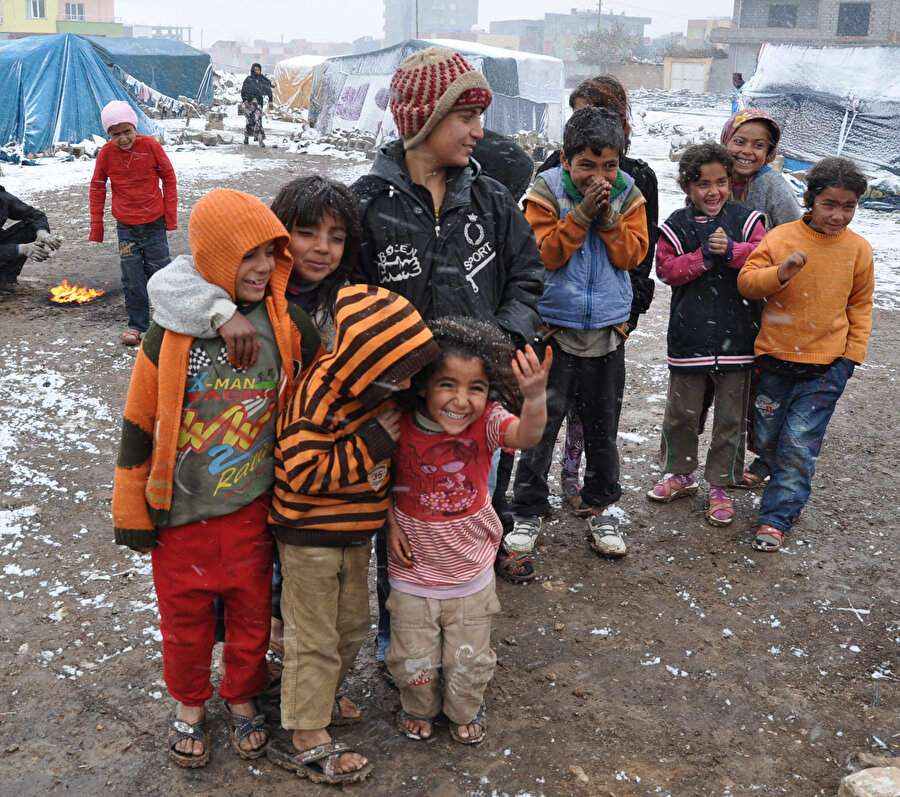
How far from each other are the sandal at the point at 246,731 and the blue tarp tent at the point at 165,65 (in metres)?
29.1

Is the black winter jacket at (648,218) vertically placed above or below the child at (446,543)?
above

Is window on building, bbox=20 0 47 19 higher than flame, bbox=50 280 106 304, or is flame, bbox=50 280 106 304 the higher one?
window on building, bbox=20 0 47 19

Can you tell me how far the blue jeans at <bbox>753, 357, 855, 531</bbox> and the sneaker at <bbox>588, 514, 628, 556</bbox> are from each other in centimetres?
78

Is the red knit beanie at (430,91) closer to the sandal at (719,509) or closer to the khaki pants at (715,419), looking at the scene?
the khaki pants at (715,419)

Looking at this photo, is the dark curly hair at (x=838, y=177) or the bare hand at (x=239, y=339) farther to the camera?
the dark curly hair at (x=838, y=177)

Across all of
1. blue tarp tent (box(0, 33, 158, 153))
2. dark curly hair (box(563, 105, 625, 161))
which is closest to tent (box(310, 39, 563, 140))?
blue tarp tent (box(0, 33, 158, 153))

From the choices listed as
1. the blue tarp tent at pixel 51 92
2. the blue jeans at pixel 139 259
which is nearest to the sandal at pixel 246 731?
the blue jeans at pixel 139 259

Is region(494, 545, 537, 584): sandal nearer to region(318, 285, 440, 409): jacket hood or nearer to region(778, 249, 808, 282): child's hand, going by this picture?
region(318, 285, 440, 409): jacket hood

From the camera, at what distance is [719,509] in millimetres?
4273

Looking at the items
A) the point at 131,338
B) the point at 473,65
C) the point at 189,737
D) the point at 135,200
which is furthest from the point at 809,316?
the point at 473,65

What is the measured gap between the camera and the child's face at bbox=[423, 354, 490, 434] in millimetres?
2416

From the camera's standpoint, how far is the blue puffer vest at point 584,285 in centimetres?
363

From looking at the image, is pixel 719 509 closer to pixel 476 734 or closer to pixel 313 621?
pixel 476 734

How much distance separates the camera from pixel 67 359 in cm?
632
